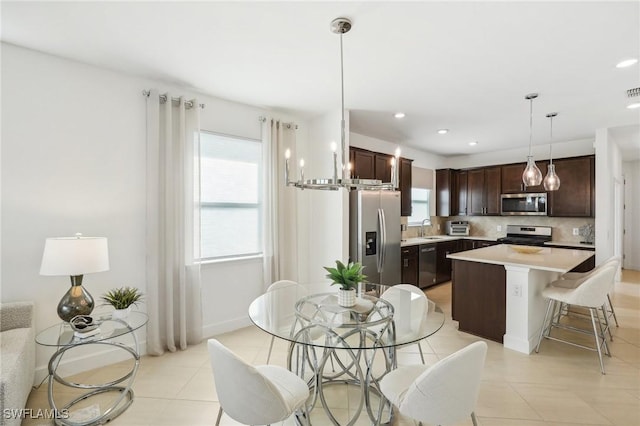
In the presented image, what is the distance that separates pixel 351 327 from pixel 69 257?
2024 mm

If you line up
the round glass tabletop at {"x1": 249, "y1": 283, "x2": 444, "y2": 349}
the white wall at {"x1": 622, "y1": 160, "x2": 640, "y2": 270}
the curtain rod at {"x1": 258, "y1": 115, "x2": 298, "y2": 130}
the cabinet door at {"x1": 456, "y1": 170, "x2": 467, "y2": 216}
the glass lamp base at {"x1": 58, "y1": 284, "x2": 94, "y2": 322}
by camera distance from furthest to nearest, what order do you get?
1. the white wall at {"x1": 622, "y1": 160, "x2": 640, "y2": 270}
2. the cabinet door at {"x1": 456, "y1": 170, "x2": 467, "y2": 216}
3. the curtain rod at {"x1": 258, "y1": 115, "x2": 298, "y2": 130}
4. the glass lamp base at {"x1": 58, "y1": 284, "x2": 94, "y2": 322}
5. the round glass tabletop at {"x1": 249, "y1": 283, "x2": 444, "y2": 349}

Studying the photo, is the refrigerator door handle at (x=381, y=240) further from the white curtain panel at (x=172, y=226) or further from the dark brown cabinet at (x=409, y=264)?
the white curtain panel at (x=172, y=226)

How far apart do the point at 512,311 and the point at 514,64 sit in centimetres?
239

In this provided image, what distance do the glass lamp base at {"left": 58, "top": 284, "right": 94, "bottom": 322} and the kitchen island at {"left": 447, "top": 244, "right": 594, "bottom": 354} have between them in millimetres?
3530

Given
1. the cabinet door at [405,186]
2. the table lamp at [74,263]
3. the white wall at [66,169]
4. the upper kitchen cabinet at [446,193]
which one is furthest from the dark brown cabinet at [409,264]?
the table lamp at [74,263]

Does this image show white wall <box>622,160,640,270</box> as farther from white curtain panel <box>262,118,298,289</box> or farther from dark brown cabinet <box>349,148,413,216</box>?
white curtain panel <box>262,118,298,289</box>

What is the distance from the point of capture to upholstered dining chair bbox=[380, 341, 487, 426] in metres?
1.37

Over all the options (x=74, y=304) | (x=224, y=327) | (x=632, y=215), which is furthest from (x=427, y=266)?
(x=632, y=215)

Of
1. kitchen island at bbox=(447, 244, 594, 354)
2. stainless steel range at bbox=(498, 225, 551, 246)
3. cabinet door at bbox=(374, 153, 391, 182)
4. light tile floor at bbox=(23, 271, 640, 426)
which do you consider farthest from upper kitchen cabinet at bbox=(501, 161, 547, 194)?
light tile floor at bbox=(23, 271, 640, 426)

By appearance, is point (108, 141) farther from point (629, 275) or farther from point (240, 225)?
point (629, 275)

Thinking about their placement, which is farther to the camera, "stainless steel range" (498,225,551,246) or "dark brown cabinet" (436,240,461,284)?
"dark brown cabinet" (436,240,461,284)

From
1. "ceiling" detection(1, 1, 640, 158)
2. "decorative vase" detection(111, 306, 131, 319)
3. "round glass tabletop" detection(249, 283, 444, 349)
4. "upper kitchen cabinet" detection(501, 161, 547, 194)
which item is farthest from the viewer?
"upper kitchen cabinet" detection(501, 161, 547, 194)

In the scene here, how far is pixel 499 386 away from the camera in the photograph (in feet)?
7.91

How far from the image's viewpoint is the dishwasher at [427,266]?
16.9 ft
